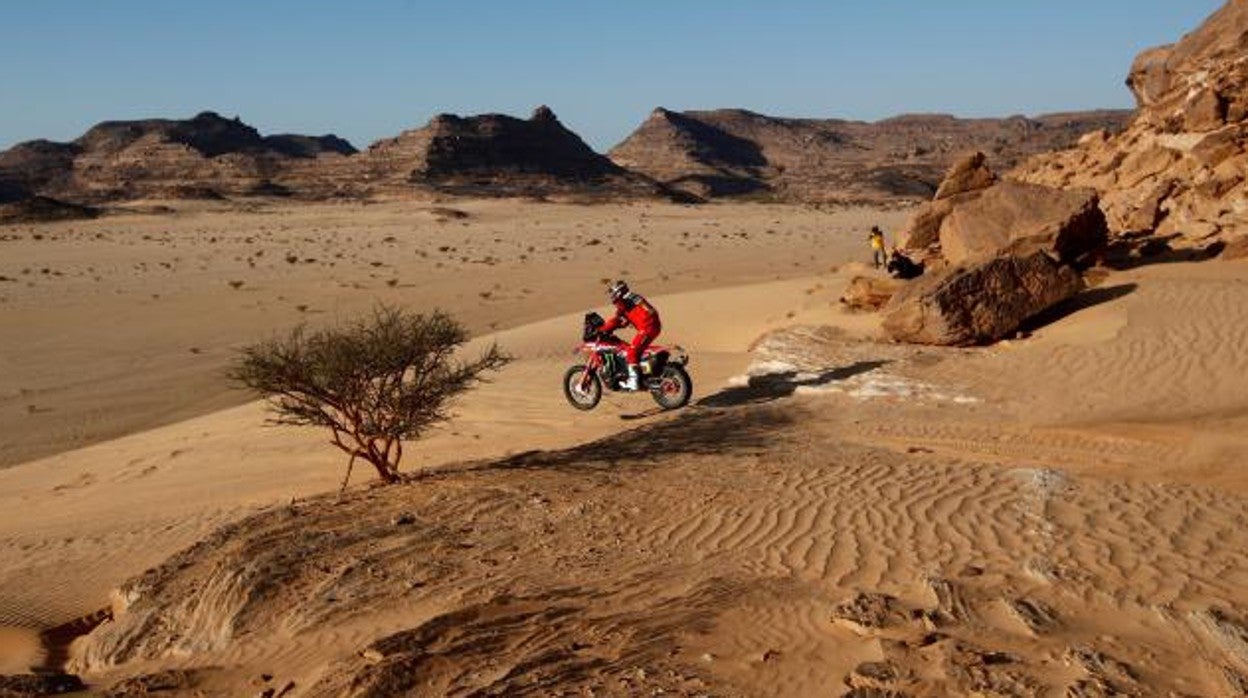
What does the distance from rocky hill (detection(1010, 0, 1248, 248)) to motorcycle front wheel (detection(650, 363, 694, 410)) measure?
1005 cm

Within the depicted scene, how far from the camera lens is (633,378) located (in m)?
11.0

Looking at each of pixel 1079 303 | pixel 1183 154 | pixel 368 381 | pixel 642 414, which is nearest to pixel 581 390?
pixel 642 414

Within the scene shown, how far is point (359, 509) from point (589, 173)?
76248 millimetres

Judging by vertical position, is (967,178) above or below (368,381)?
above

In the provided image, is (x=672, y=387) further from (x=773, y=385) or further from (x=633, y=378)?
(x=773, y=385)

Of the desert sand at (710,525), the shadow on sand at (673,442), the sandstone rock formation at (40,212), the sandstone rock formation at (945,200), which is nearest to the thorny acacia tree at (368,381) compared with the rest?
the desert sand at (710,525)

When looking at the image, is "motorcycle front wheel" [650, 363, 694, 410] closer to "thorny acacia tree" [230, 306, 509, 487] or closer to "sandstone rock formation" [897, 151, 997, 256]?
"thorny acacia tree" [230, 306, 509, 487]

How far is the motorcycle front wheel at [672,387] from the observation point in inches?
434

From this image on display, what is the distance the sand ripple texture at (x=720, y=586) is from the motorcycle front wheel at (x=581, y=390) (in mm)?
2727

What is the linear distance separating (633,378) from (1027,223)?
734 cm

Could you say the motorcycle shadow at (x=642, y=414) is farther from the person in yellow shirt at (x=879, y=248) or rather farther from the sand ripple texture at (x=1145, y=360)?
the person in yellow shirt at (x=879, y=248)

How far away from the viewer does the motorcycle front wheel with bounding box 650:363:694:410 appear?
36.2 ft

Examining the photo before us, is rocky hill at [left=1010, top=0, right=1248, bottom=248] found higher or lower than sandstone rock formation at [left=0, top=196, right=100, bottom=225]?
higher

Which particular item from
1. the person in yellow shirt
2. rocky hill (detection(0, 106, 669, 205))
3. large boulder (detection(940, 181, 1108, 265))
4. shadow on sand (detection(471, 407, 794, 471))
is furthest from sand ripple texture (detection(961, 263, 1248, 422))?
rocky hill (detection(0, 106, 669, 205))
